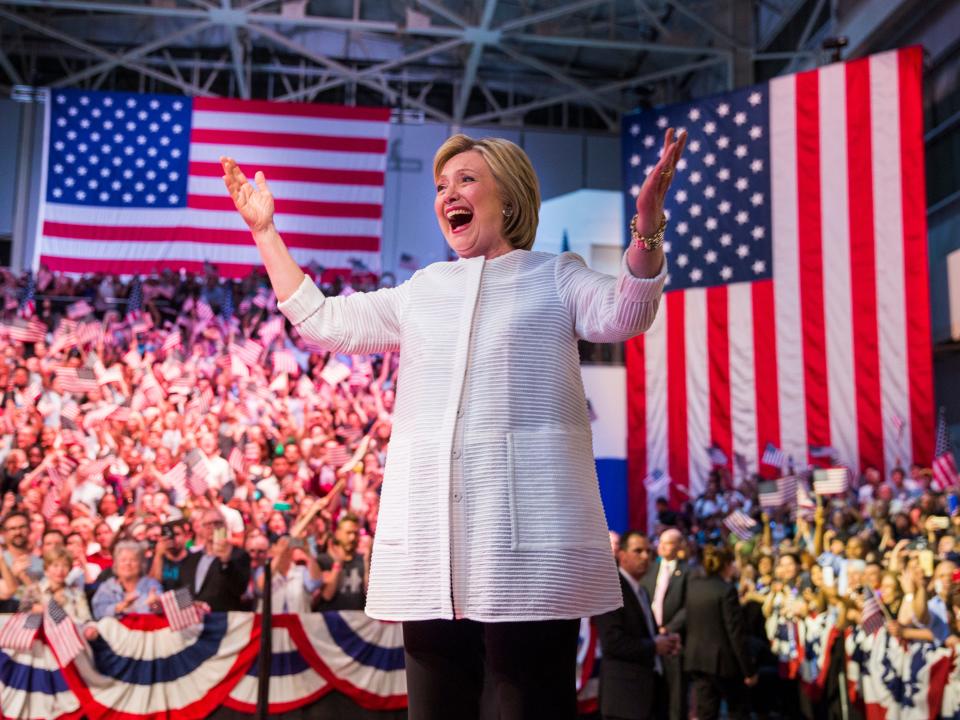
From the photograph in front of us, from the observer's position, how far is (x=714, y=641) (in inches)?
273

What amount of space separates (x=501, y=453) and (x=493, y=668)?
32 cm

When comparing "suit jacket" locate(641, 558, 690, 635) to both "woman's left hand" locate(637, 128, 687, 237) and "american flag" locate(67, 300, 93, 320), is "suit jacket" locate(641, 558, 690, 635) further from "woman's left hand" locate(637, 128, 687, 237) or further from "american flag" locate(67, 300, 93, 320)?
"american flag" locate(67, 300, 93, 320)

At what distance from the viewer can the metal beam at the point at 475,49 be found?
15453 mm

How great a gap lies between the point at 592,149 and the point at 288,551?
46.5 feet

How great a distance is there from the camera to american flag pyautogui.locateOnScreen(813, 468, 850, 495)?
989 centimetres

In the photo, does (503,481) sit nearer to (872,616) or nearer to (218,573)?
(872,616)

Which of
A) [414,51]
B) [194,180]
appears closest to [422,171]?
[414,51]

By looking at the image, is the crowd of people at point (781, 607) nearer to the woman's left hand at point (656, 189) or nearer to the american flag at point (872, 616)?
the american flag at point (872, 616)

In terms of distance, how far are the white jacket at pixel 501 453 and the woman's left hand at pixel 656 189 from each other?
0.08m

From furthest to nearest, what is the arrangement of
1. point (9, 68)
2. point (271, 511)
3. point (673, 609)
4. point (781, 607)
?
point (9, 68), point (271, 511), point (781, 607), point (673, 609)

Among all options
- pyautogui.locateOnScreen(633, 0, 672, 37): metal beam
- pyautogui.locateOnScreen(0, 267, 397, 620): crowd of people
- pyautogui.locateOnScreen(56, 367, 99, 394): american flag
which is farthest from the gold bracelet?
pyautogui.locateOnScreen(633, 0, 672, 37): metal beam

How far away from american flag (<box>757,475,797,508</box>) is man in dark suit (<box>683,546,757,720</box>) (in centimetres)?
317

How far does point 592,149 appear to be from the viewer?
20.0m

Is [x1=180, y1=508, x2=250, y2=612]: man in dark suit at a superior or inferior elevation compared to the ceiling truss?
inferior
